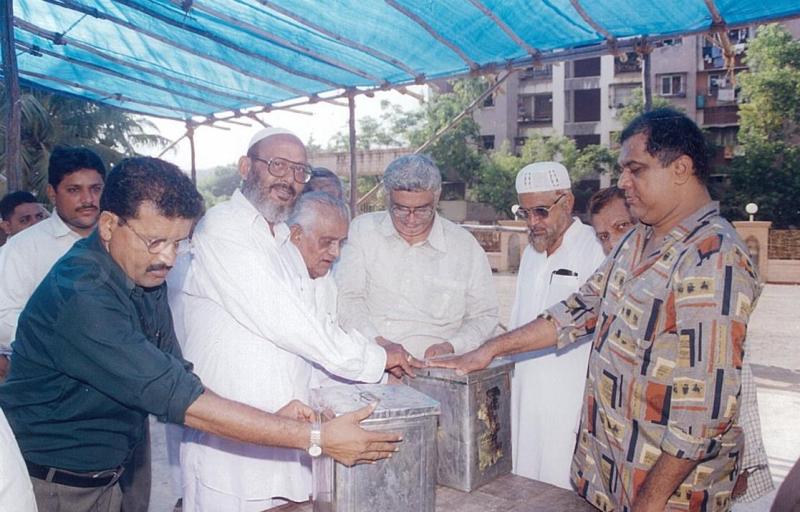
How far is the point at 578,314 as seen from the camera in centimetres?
259

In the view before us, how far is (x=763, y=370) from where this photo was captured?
A: 823cm

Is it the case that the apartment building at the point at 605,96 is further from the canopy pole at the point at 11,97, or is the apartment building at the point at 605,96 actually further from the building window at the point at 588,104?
the canopy pole at the point at 11,97

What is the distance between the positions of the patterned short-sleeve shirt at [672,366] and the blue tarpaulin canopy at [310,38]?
2149mm

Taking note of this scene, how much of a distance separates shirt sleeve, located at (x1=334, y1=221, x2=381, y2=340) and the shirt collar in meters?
0.13

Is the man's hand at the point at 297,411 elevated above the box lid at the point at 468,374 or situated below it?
below

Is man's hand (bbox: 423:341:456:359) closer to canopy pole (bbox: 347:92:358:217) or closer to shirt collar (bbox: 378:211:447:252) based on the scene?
shirt collar (bbox: 378:211:447:252)

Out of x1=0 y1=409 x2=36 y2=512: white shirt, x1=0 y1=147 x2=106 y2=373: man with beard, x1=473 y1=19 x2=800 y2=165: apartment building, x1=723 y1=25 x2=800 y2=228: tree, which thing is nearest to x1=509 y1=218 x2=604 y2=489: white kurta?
x1=0 y1=147 x2=106 y2=373: man with beard

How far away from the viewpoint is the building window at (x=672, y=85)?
32.2 m

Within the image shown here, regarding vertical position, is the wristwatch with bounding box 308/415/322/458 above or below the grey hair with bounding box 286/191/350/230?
below

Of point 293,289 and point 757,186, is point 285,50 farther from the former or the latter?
point 757,186

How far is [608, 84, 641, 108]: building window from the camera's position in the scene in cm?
3272

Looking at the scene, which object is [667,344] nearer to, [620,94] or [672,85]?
[620,94]

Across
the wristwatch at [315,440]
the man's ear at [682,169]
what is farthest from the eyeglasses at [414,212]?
the wristwatch at [315,440]

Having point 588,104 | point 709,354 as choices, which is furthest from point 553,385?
point 588,104
